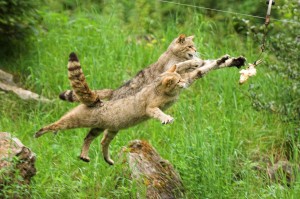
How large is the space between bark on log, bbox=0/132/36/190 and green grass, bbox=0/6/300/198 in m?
0.21

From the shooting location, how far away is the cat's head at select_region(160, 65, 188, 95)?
7.31 meters

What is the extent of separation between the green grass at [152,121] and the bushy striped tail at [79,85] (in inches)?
40.4

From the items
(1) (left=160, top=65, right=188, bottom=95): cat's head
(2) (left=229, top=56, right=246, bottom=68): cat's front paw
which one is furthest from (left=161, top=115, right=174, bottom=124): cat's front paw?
(2) (left=229, top=56, right=246, bottom=68): cat's front paw

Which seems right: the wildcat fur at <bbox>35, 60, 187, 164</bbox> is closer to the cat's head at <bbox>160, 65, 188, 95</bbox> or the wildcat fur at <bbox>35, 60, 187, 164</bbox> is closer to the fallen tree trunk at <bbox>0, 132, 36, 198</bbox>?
the cat's head at <bbox>160, 65, 188, 95</bbox>

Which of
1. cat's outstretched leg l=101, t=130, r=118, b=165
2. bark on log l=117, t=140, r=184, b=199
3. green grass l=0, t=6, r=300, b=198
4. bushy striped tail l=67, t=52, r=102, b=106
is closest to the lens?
bushy striped tail l=67, t=52, r=102, b=106

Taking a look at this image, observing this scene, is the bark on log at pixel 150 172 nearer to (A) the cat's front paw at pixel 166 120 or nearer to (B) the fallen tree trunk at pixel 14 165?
(B) the fallen tree trunk at pixel 14 165

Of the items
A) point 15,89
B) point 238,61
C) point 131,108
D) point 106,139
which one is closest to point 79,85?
point 131,108

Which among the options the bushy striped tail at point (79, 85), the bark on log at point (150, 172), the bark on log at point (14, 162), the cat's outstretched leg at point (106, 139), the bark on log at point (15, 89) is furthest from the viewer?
the bark on log at point (15, 89)

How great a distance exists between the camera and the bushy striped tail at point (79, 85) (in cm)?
730

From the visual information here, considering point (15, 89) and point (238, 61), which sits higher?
point (238, 61)

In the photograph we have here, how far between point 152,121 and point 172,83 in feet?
9.39

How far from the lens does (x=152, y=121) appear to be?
10.2m

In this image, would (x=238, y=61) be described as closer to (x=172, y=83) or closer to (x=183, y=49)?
(x=172, y=83)

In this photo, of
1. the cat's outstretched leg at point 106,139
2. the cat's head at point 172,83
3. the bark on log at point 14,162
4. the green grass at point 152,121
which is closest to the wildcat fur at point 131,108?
the cat's head at point 172,83
